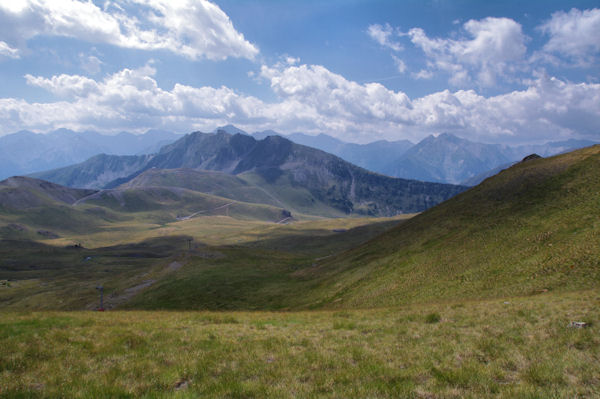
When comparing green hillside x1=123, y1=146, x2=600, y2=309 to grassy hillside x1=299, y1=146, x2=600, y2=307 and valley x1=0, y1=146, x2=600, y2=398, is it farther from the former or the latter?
valley x1=0, y1=146, x2=600, y2=398

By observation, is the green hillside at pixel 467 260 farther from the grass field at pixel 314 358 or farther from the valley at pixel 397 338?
the grass field at pixel 314 358

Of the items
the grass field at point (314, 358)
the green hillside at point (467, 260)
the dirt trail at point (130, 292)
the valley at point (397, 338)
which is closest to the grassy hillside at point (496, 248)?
the green hillside at point (467, 260)

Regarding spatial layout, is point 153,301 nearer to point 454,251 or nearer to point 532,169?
point 454,251

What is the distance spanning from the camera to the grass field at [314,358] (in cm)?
939

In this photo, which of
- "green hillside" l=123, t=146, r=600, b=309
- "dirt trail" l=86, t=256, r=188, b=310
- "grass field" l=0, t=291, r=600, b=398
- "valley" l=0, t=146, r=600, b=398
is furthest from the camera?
"dirt trail" l=86, t=256, r=188, b=310

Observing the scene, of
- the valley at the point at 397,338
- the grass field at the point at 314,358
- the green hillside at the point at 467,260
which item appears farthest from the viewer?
the green hillside at the point at 467,260

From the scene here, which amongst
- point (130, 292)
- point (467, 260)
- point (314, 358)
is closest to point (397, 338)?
point (314, 358)

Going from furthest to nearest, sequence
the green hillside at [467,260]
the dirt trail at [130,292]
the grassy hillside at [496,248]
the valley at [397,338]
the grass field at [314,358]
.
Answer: the dirt trail at [130,292]
the green hillside at [467,260]
the grassy hillside at [496,248]
the valley at [397,338]
the grass field at [314,358]

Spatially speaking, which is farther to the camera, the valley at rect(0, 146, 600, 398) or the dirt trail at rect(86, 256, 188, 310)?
the dirt trail at rect(86, 256, 188, 310)

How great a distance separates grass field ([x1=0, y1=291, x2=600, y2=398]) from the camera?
9391 millimetres

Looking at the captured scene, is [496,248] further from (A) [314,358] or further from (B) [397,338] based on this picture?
(A) [314,358]


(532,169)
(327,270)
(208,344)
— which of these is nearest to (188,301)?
(327,270)

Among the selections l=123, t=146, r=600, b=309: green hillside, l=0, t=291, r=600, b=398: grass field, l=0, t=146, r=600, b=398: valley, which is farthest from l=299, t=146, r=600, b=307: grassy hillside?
l=0, t=291, r=600, b=398: grass field

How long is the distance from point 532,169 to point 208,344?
215 feet
